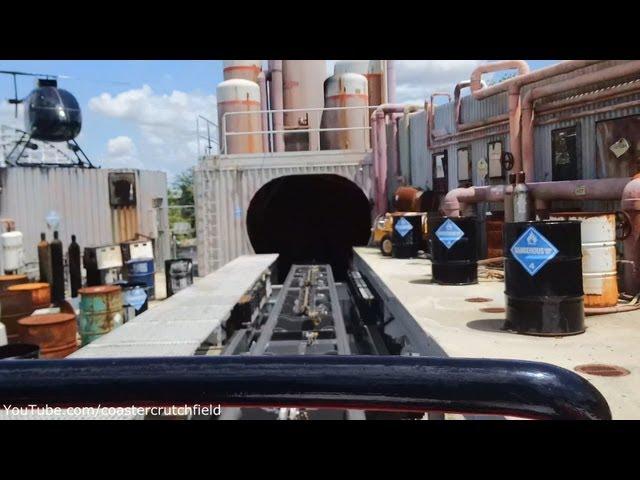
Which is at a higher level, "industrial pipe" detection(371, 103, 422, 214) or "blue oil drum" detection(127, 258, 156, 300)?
"industrial pipe" detection(371, 103, 422, 214)

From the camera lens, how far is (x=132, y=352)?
5.14 meters

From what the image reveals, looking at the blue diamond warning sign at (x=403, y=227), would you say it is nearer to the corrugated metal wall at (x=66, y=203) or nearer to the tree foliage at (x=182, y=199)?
the corrugated metal wall at (x=66, y=203)

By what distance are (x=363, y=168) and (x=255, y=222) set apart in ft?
12.8

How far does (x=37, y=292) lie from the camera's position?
32.7 feet

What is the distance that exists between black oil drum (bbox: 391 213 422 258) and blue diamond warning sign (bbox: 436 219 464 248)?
3756mm

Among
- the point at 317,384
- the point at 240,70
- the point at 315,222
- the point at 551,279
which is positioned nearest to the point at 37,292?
the point at 551,279

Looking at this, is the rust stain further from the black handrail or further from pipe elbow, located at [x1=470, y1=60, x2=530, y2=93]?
pipe elbow, located at [x1=470, y1=60, x2=530, y2=93]

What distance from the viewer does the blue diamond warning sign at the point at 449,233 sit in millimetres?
7672

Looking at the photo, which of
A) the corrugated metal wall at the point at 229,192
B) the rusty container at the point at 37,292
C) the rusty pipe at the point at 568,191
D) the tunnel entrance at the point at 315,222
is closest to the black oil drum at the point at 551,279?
the rusty pipe at the point at 568,191

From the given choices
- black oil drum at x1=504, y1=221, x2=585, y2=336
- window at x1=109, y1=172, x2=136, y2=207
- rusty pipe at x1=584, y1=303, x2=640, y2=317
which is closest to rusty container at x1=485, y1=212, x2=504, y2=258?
rusty pipe at x1=584, y1=303, x2=640, y2=317

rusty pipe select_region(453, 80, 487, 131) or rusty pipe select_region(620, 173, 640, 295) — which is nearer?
rusty pipe select_region(620, 173, 640, 295)

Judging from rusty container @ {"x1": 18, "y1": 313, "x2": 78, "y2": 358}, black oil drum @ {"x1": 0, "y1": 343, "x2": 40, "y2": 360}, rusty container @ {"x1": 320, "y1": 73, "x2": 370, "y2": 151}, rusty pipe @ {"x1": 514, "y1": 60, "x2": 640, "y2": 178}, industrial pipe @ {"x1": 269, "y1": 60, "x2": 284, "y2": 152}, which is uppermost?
industrial pipe @ {"x1": 269, "y1": 60, "x2": 284, "y2": 152}

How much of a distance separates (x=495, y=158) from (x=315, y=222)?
1404 centimetres

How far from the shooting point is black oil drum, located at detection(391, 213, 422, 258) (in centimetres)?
1166
